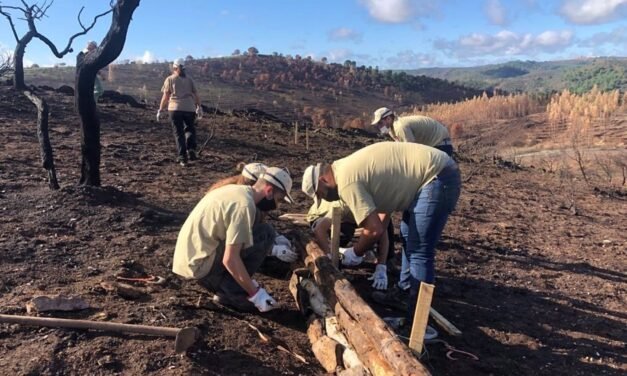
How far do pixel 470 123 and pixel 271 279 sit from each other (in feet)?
67.9

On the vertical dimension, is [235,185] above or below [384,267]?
above

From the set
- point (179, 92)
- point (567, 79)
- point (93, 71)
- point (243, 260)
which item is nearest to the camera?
point (243, 260)

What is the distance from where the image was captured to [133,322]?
374 cm

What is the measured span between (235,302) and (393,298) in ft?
4.41

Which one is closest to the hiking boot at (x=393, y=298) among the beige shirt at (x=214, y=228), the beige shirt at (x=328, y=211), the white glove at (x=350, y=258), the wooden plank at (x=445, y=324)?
the wooden plank at (x=445, y=324)

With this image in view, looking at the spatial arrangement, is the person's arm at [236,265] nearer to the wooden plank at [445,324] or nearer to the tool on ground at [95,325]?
the tool on ground at [95,325]

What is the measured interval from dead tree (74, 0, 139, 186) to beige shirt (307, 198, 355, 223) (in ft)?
9.04

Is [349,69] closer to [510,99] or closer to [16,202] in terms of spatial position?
[510,99]

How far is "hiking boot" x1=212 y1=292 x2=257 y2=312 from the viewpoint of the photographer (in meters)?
4.08

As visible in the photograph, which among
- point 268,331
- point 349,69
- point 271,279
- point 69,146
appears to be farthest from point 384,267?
point 349,69

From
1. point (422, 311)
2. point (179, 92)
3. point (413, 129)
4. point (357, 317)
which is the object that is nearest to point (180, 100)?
point (179, 92)

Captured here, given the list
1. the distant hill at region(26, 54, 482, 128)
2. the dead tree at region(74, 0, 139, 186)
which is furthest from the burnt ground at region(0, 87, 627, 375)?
the distant hill at region(26, 54, 482, 128)

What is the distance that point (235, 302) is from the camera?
13.4 ft

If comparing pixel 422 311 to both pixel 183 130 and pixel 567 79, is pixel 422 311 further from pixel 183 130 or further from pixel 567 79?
pixel 567 79
